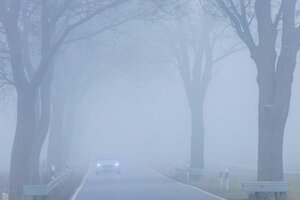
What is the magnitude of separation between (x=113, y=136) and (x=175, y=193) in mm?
123851

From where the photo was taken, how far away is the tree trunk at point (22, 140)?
Result: 26062mm

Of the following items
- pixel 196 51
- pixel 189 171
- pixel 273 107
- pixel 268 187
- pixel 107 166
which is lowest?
pixel 268 187

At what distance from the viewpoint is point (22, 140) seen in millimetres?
26188

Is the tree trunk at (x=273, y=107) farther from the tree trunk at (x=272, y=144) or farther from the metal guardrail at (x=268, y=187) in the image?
the metal guardrail at (x=268, y=187)

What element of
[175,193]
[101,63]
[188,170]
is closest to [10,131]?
[101,63]

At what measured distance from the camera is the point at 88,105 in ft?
259

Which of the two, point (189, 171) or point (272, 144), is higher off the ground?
point (272, 144)

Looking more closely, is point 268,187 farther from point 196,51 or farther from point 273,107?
point 196,51

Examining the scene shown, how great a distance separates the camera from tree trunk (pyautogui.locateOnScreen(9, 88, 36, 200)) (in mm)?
26062

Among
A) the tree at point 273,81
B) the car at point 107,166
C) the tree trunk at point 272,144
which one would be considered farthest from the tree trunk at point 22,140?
the car at point 107,166

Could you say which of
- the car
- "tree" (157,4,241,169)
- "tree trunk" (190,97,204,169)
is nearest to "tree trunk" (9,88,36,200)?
"tree" (157,4,241,169)

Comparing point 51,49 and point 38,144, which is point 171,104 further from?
point 51,49

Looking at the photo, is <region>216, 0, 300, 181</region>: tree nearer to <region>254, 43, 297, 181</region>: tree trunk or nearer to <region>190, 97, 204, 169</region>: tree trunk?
<region>254, 43, 297, 181</region>: tree trunk

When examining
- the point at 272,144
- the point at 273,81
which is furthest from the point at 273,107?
the point at 272,144
